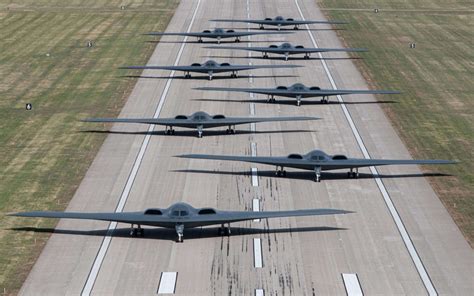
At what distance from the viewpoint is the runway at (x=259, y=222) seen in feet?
173

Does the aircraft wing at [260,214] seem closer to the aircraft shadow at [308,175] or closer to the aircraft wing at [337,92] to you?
the aircraft shadow at [308,175]

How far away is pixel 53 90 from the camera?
104 metres

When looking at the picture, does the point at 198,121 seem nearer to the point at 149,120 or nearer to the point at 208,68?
the point at 149,120

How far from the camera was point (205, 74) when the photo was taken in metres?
114

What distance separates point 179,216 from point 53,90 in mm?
50603

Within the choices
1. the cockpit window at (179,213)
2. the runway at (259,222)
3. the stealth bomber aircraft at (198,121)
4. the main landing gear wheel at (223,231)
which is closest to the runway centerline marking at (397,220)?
the runway at (259,222)

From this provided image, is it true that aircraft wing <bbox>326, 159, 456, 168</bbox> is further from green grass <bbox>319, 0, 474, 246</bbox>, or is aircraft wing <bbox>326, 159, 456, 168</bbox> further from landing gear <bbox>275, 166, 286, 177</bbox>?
landing gear <bbox>275, 166, 286, 177</bbox>

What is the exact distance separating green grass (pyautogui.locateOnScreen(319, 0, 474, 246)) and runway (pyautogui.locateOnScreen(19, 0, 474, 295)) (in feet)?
6.34

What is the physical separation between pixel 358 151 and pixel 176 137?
1537 centimetres

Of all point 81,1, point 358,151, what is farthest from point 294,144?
point 81,1

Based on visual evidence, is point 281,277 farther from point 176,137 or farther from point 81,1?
point 81,1

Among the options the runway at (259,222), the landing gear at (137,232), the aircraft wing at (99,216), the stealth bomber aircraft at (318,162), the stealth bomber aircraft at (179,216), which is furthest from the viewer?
the stealth bomber aircraft at (318,162)

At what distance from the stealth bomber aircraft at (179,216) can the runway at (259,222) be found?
1187 mm

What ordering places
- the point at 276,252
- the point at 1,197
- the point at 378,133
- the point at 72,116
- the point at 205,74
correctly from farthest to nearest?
1. the point at 205,74
2. the point at 72,116
3. the point at 378,133
4. the point at 1,197
5. the point at 276,252
